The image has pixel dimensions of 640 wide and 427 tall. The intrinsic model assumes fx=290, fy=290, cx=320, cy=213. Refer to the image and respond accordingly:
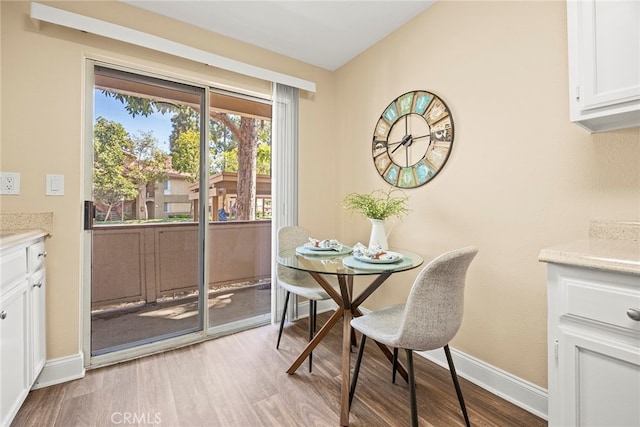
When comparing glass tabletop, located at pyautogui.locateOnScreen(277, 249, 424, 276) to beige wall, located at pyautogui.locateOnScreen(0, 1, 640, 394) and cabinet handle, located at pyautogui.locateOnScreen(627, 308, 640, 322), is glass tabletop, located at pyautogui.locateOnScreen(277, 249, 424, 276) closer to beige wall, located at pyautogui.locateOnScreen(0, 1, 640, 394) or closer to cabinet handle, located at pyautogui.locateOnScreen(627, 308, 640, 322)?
beige wall, located at pyautogui.locateOnScreen(0, 1, 640, 394)

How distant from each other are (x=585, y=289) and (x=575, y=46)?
0.95m

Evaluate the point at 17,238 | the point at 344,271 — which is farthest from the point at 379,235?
the point at 17,238

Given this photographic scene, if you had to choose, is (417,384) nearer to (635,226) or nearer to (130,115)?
(635,226)

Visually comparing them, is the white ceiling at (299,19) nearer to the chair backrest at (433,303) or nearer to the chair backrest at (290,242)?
the chair backrest at (290,242)

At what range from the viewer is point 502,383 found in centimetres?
167

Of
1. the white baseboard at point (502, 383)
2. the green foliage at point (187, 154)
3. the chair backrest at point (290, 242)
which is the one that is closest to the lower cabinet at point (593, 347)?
the white baseboard at point (502, 383)

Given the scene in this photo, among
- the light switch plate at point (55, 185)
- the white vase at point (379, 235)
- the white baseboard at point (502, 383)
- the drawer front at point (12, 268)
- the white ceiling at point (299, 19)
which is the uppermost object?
the white ceiling at point (299, 19)

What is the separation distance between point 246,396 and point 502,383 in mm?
1479

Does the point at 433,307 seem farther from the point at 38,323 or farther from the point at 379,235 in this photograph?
the point at 38,323

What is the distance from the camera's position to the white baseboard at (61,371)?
1766 millimetres

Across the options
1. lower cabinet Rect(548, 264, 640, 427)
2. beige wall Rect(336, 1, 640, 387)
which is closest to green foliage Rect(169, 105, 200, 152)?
beige wall Rect(336, 1, 640, 387)

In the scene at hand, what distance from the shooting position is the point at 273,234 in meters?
2.66

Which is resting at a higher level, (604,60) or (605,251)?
(604,60)

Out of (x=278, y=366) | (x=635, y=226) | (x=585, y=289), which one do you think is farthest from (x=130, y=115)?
(x=635, y=226)
